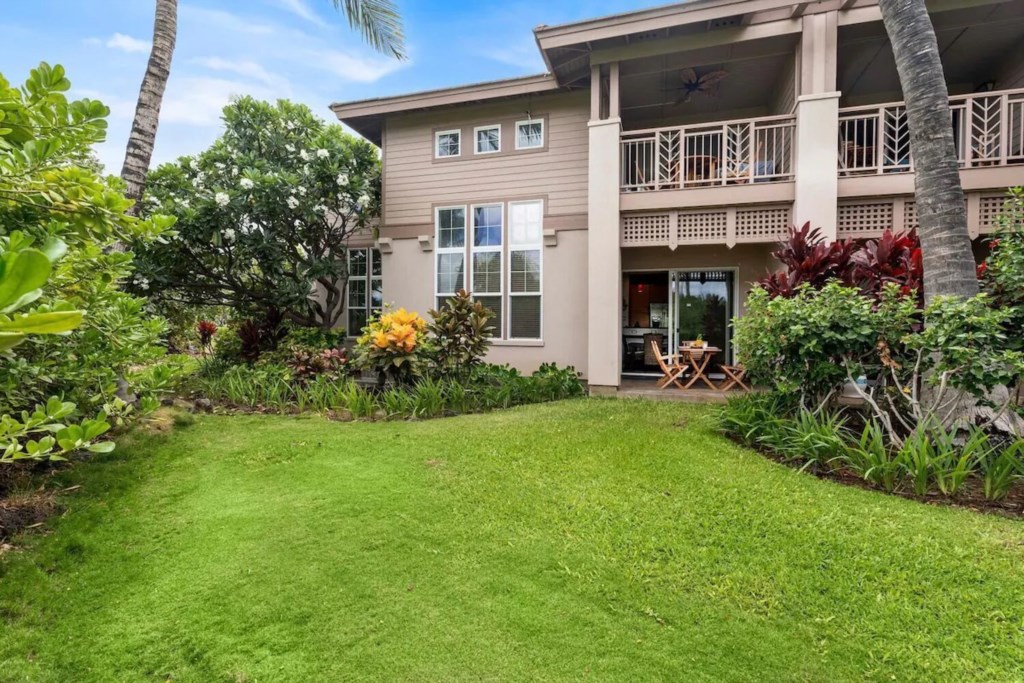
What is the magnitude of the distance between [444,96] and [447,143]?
34.8 inches

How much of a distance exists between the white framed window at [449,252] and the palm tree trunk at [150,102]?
495 cm

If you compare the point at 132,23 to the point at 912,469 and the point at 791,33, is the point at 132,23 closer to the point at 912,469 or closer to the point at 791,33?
the point at 791,33

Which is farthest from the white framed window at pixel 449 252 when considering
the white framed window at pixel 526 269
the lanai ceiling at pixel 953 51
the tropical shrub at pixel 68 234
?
the lanai ceiling at pixel 953 51

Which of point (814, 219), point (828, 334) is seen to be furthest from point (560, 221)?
point (828, 334)

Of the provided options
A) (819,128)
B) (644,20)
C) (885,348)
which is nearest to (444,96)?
(644,20)

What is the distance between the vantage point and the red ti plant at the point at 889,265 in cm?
531

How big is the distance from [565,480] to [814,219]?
18.5 ft

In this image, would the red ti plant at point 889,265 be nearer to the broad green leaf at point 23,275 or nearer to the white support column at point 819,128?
the white support column at point 819,128

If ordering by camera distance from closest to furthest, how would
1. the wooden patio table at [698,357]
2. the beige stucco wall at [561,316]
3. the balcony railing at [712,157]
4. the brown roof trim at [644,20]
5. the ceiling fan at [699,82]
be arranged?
the brown roof trim at [644,20]
the balcony railing at [712,157]
the wooden patio table at [698,357]
the ceiling fan at [699,82]
the beige stucco wall at [561,316]

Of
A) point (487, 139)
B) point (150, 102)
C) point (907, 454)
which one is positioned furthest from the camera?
point (487, 139)

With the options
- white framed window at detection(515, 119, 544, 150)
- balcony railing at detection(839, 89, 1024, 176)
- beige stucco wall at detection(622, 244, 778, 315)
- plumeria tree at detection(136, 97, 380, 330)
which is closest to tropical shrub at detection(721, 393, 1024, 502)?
balcony railing at detection(839, 89, 1024, 176)

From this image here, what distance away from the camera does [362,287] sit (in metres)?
11.4

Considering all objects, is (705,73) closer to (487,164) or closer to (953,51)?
(953,51)

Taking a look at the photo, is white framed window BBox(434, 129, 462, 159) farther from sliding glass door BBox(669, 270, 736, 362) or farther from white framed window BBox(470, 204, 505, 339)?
sliding glass door BBox(669, 270, 736, 362)
